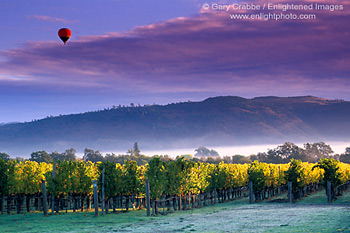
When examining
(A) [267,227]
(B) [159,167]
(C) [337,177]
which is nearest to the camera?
(A) [267,227]

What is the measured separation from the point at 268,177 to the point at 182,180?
21.9m

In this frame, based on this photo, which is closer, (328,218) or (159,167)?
(328,218)

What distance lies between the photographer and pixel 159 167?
52.9 m

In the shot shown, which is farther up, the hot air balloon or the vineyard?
the hot air balloon

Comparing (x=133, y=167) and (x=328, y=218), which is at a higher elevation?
(x=133, y=167)

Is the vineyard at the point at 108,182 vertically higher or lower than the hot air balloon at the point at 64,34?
lower

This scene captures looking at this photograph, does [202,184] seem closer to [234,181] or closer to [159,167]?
[159,167]

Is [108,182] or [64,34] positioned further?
[64,34]

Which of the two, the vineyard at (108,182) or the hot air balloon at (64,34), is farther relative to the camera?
the hot air balloon at (64,34)

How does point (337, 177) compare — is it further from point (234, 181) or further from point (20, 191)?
point (20, 191)

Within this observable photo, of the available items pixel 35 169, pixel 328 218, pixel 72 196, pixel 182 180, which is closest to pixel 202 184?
pixel 182 180

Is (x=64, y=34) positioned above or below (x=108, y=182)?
above

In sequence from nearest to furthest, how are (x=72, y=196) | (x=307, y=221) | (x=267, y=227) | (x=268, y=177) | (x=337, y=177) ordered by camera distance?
(x=267, y=227)
(x=307, y=221)
(x=72, y=196)
(x=337, y=177)
(x=268, y=177)

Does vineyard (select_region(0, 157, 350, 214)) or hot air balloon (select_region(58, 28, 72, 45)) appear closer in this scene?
vineyard (select_region(0, 157, 350, 214))
